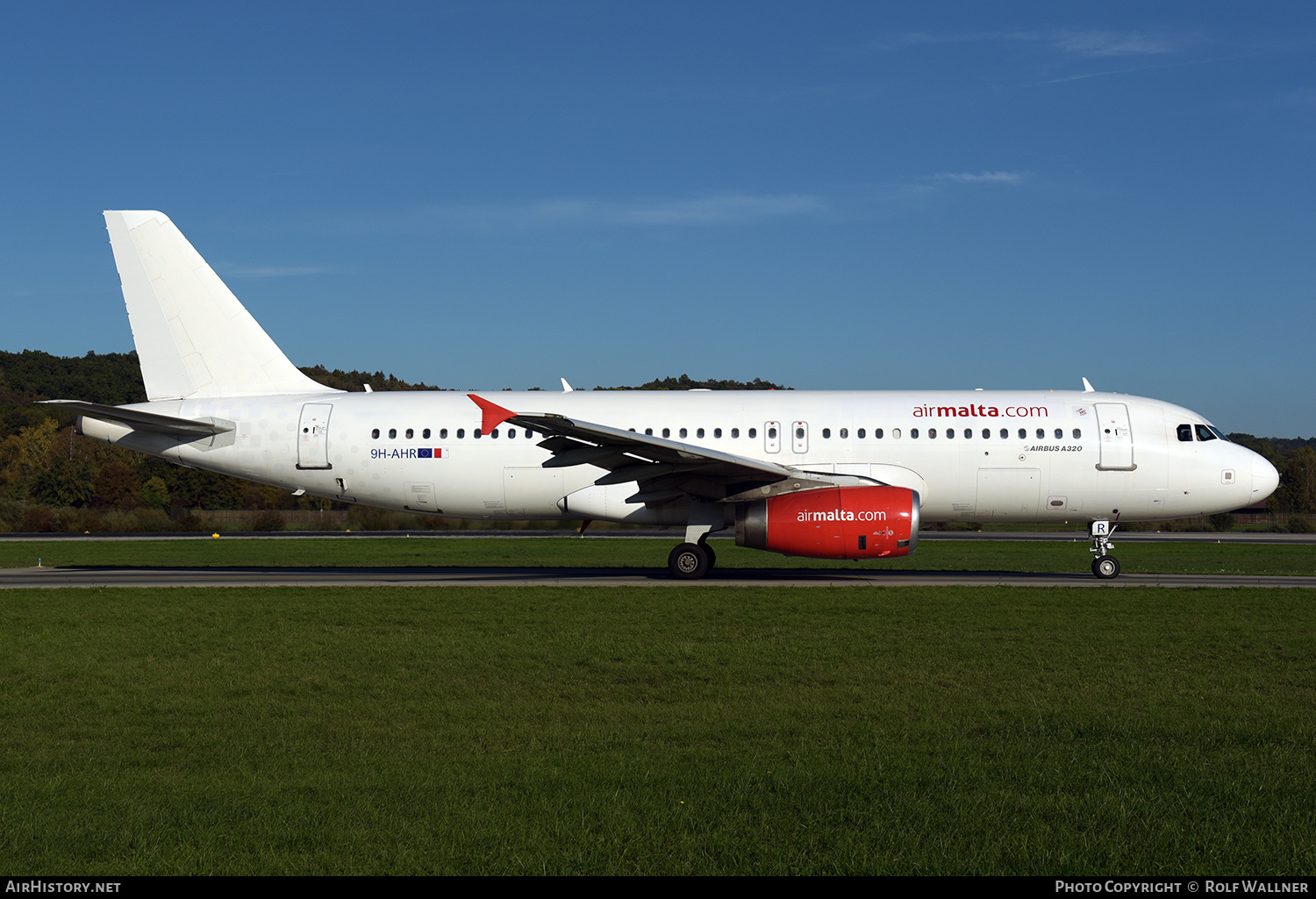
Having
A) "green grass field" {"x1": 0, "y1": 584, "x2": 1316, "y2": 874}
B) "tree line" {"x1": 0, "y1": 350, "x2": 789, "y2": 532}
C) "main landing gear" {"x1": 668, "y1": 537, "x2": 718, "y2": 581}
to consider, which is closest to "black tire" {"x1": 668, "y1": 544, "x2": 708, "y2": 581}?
"main landing gear" {"x1": 668, "y1": 537, "x2": 718, "y2": 581}

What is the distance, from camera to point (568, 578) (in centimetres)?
2120

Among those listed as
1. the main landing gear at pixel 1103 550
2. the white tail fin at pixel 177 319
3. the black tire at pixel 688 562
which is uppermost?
the white tail fin at pixel 177 319

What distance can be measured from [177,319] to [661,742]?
19.2 metres

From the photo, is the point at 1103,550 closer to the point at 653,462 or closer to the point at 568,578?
the point at 653,462

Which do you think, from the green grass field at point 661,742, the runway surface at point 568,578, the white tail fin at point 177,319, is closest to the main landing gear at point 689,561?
the runway surface at point 568,578

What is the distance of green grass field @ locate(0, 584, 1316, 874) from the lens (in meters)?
5.20

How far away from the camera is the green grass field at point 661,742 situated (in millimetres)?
5195

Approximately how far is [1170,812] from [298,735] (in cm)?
593

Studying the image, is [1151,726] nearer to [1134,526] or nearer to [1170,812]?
[1170,812]

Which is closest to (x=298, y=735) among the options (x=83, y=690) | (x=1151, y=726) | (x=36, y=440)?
(x=83, y=690)

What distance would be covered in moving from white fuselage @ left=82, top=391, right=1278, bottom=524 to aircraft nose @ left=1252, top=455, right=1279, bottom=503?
0.11ft

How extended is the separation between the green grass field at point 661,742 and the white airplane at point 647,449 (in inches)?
256

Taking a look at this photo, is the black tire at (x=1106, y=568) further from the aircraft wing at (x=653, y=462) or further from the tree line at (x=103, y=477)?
the tree line at (x=103, y=477)

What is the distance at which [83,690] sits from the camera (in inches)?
380
